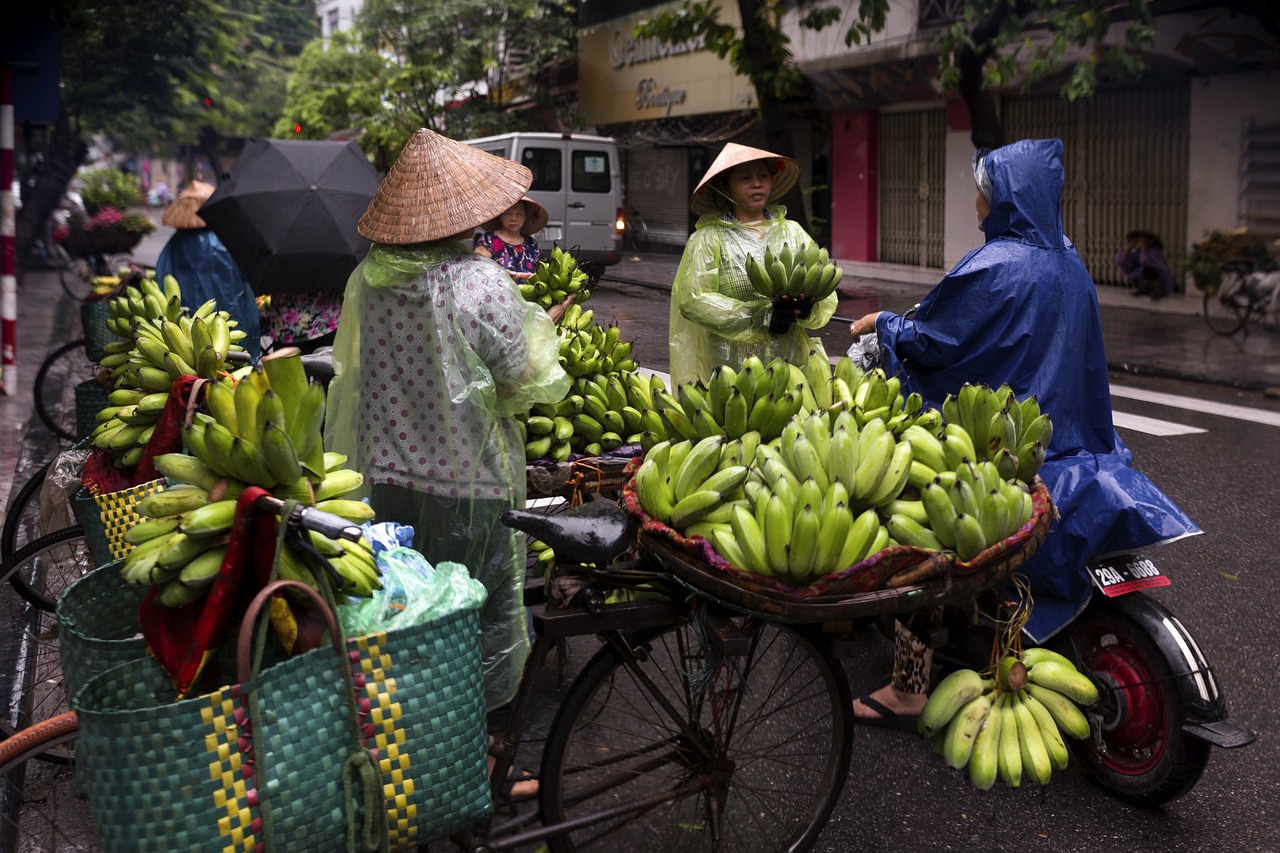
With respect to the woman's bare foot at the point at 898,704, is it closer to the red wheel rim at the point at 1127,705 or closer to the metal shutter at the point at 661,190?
the red wheel rim at the point at 1127,705

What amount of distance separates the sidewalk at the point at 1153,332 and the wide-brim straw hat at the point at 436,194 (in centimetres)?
909

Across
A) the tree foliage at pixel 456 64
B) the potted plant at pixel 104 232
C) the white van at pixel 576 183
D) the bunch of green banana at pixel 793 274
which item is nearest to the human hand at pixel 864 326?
the bunch of green banana at pixel 793 274

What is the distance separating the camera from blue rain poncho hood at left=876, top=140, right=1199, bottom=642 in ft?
12.1

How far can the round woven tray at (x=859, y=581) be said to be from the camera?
272cm

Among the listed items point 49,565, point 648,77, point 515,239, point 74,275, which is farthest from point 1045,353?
point 648,77

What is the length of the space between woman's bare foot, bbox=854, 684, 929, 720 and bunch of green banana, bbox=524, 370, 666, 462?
1241 mm

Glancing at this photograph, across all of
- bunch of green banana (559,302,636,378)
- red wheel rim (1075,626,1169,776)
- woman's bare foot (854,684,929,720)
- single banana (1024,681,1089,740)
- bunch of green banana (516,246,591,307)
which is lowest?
woman's bare foot (854,684,929,720)

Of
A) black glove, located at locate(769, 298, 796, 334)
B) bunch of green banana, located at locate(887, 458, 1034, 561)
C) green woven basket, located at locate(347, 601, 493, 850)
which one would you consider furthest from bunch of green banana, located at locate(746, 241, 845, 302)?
green woven basket, located at locate(347, 601, 493, 850)

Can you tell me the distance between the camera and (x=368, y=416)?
3.71m

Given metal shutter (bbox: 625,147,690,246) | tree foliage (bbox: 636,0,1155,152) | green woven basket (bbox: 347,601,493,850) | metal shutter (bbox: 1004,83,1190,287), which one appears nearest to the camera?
green woven basket (bbox: 347,601,493,850)

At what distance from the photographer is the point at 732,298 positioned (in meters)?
4.89

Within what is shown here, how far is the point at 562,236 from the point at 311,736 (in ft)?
Answer: 54.3

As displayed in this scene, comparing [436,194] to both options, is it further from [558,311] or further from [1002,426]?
[1002,426]

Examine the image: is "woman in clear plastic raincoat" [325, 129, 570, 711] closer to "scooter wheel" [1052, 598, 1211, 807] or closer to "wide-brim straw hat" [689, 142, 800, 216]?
"wide-brim straw hat" [689, 142, 800, 216]
